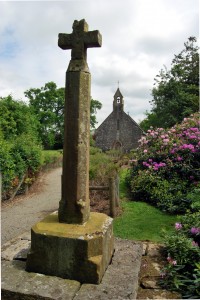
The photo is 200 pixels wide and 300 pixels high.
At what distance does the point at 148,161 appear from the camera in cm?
1061

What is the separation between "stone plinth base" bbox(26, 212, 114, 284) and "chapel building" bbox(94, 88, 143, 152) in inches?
1388

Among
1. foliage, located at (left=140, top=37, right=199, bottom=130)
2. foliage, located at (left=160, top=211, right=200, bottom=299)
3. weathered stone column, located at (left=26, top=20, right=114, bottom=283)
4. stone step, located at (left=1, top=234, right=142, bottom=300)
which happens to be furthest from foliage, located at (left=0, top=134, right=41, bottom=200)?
foliage, located at (left=140, top=37, right=199, bottom=130)

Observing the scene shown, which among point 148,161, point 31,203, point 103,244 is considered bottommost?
point 31,203

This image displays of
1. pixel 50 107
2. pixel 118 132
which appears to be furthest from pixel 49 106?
pixel 118 132

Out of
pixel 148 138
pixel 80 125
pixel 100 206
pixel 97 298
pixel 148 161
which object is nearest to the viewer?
pixel 97 298

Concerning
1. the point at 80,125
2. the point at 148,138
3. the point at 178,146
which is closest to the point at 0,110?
the point at 148,138

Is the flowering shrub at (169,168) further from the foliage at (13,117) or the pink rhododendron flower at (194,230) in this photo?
the foliage at (13,117)

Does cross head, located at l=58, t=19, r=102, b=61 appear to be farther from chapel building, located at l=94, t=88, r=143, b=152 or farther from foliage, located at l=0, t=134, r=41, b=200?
chapel building, located at l=94, t=88, r=143, b=152

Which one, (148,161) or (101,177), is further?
(148,161)

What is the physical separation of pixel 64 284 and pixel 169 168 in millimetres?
7129

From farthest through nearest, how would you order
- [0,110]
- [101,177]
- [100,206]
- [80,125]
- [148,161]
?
[0,110] < [148,161] < [101,177] < [100,206] < [80,125]

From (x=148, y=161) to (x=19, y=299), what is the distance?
322 inches

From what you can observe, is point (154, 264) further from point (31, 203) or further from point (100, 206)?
point (31, 203)

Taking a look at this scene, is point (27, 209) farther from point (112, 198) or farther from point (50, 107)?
point (50, 107)
